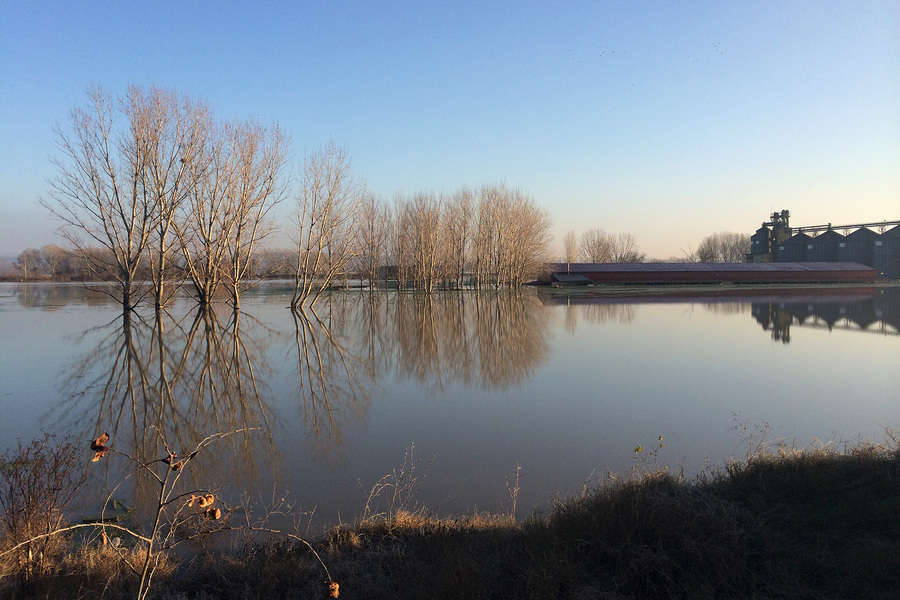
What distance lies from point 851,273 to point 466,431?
61.1 metres

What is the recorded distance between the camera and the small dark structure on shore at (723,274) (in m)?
53.0

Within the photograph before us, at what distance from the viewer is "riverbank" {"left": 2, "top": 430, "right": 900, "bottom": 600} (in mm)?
3383

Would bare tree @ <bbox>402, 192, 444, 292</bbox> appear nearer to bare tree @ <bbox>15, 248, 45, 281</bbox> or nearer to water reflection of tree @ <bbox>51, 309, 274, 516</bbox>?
water reflection of tree @ <bbox>51, 309, 274, 516</bbox>

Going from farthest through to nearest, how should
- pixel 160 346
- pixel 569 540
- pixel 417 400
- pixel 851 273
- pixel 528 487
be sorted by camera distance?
1. pixel 851 273
2. pixel 160 346
3. pixel 417 400
4. pixel 528 487
5. pixel 569 540

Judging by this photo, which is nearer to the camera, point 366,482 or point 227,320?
point 366,482

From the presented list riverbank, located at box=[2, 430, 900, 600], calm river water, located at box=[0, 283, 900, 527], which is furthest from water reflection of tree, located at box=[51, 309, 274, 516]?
riverbank, located at box=[2, 430, 900, 600]

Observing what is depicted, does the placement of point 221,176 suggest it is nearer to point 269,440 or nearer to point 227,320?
point 227,320

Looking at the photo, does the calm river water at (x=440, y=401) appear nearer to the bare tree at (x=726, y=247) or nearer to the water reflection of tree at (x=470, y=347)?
the water reflection of tree at (x=470, y=347)

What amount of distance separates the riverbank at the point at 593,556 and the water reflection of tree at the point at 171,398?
1.61 m

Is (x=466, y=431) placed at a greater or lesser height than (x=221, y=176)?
lesser

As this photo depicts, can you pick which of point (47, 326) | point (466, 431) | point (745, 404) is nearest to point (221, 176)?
point (47, 326)

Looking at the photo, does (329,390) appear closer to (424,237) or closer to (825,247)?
(424,237)

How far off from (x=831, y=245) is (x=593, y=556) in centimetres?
6846

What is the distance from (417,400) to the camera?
8.56 metres
